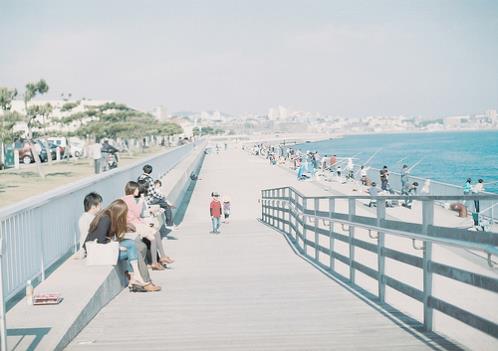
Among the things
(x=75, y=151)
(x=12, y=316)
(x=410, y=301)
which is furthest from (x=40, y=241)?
(x=75, y=151)

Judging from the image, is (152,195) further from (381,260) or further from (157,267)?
(381,260)

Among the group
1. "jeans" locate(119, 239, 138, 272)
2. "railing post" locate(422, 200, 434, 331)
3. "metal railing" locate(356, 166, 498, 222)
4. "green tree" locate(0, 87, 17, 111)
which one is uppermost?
"green tree" locate(0, 87, 17, 111)

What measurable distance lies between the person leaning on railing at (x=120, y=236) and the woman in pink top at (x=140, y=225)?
148 centimetres

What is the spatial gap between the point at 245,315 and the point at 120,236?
2.10m

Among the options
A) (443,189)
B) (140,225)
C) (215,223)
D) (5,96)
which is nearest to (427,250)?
(140,225)

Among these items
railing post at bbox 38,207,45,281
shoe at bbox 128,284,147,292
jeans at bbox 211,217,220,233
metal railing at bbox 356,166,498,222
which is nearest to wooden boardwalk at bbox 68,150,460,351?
shoe at bbox 128,284,147,292

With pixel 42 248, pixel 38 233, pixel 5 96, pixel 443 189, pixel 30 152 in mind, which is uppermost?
pixel 5 96

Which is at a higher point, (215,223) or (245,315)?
(245,315)

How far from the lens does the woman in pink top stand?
32.4 feet

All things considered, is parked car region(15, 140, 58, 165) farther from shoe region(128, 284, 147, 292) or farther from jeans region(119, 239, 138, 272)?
shoe region(128, 284, 147, 292)

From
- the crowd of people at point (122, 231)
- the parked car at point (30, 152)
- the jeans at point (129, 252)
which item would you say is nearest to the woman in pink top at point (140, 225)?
the crowd of people at point (122, 231)

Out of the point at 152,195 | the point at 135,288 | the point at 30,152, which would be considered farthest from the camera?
the point at 30,152

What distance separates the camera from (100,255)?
8.05m

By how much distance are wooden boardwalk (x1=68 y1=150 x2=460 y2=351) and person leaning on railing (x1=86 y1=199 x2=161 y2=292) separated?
0.15 m
